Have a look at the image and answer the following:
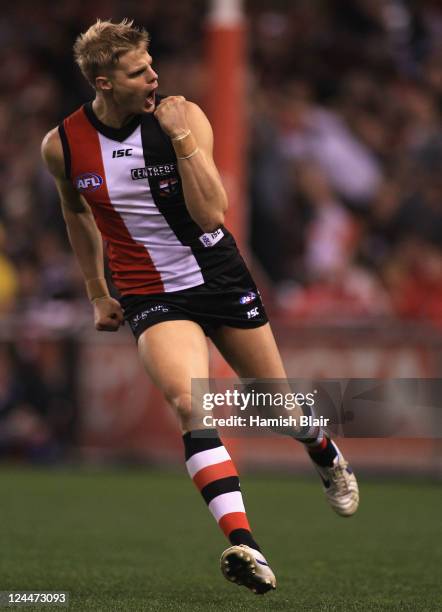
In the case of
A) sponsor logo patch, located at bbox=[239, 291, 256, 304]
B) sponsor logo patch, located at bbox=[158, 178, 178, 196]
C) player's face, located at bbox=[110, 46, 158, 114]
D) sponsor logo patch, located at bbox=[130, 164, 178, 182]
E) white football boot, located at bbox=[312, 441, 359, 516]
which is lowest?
white football boot, located at bbox=[312, 441, 359, 516]

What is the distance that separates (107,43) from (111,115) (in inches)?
13.1

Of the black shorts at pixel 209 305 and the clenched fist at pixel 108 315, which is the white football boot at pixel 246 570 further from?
the clenched fist at pixel 108 315

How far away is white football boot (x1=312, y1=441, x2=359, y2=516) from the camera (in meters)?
6.48

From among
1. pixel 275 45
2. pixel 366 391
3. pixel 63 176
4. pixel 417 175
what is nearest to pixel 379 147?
pixel 417 175

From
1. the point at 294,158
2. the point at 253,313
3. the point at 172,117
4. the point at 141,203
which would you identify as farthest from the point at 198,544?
the point at 294,158

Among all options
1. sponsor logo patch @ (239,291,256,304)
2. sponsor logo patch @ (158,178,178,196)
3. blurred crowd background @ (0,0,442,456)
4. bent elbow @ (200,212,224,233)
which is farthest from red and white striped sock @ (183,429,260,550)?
blurred crowd background @ (0,0,442,456)

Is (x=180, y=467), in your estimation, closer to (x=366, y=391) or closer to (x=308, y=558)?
(x=366, y=391)

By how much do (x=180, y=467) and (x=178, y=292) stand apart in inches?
255

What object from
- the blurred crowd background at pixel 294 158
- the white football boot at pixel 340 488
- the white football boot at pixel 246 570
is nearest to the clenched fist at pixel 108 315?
the white football boot at pixel 340 488

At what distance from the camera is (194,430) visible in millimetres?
5277

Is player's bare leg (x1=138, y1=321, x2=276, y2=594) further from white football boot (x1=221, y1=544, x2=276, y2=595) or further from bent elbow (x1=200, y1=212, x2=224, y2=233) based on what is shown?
bent elbow (x1=200, y1=212, x2=224, y2=233)

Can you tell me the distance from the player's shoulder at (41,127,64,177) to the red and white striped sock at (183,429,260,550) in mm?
1335

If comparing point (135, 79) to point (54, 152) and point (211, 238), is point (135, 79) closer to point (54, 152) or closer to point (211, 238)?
point (54, 152)

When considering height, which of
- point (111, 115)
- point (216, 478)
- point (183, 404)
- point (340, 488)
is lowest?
point (340, 488)
